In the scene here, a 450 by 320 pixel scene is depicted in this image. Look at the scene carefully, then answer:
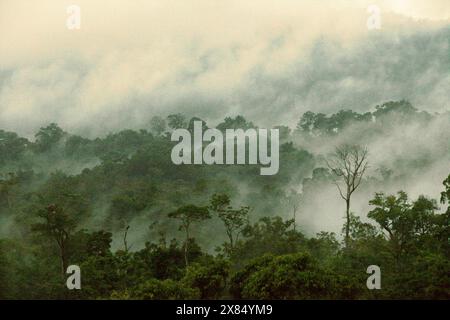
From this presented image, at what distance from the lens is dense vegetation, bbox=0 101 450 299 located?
11.6 m

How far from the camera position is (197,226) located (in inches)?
1030

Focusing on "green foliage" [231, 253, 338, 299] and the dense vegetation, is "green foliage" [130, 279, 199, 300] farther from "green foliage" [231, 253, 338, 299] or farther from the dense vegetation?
"green foliage" [231, 253, 338, 299]

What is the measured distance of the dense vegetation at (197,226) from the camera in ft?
38.1

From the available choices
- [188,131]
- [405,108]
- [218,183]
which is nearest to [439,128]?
[405,108]

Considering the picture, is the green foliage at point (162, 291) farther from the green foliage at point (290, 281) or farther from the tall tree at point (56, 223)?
the tall tree at point (56, 223)

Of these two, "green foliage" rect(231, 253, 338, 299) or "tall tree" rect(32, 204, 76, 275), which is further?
"tall tree" rect(32, 204, 76, 275)

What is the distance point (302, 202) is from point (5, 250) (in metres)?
18.5

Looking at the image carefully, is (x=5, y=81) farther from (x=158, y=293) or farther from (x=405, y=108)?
(x=158, y=293)
